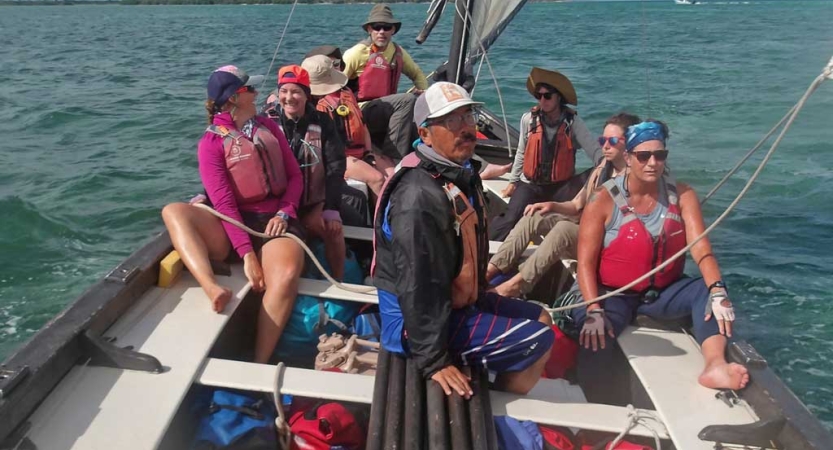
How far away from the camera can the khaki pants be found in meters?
3.33

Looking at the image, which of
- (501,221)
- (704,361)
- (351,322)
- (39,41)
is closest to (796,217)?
(501,221)

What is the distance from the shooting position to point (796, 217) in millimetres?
7207

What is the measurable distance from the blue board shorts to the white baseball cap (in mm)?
707

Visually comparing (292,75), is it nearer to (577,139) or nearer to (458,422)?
(577,139)

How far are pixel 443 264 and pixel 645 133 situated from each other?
1123mm

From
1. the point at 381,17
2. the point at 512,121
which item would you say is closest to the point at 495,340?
the point at 381,17

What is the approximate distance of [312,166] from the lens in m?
3.63

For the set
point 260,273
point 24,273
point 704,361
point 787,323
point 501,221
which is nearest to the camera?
point 704,361

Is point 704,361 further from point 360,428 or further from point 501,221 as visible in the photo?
point 501,221

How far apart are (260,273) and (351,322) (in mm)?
493

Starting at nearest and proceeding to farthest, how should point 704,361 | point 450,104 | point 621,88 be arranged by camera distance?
point 450,104, point 704,361, point 621,88

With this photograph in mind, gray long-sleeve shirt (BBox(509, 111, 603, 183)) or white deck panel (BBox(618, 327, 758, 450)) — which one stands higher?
gray long-sleeve shirt (BBox(509, 111, 603, 183))

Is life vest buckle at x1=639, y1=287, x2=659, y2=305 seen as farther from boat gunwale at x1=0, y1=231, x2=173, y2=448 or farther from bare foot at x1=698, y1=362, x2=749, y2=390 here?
boat gunwale at x1=0, y1=231, x2=173, y2=448

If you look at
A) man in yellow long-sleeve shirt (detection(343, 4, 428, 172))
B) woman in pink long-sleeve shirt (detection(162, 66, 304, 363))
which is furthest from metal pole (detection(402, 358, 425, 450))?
man in yellow long-sleeve shirt (detection(343, 4, 428, 172))
